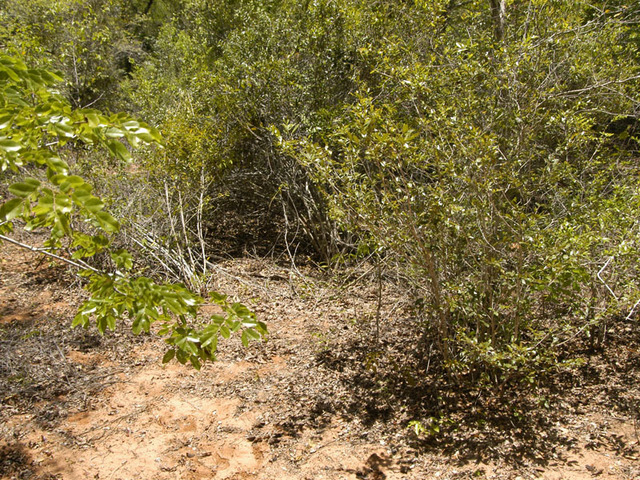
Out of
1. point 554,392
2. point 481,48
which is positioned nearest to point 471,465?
point 554,392

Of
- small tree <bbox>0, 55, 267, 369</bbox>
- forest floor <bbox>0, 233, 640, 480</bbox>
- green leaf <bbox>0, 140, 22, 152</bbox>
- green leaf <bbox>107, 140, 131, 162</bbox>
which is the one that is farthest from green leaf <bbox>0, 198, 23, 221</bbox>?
forest floor <bbox>0, 233, 640, 480</bbox>

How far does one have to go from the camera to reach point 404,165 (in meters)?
4.71

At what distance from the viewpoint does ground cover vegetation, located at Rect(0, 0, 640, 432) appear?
2.95 meters

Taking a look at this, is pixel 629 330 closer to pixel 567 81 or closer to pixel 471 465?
pixel 471 465

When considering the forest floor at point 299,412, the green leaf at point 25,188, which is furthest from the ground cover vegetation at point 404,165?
the forest floor at point 299,412

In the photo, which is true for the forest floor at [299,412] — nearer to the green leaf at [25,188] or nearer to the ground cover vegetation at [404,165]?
the ground cover vegetation at [404,165]

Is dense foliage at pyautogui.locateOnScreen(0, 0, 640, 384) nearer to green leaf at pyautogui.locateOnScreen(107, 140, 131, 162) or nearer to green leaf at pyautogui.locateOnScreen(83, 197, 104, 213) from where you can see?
green leaf at pyautogui.locateOnScreen(107, 140, 131, 162)

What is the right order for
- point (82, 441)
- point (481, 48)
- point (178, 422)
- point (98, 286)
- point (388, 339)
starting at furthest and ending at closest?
point (481, 48)
point (388, 339)
point (178, 422)
point (82, 441)
point (98, 286)

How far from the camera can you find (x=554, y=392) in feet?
12.3

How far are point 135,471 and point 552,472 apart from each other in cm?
275

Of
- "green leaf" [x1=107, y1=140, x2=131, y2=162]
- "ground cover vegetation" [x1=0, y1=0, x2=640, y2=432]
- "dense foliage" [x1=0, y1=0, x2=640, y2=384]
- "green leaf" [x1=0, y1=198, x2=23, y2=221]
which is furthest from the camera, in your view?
"dense foliage" [x1=0, y1=0, x2=640, y2=384]

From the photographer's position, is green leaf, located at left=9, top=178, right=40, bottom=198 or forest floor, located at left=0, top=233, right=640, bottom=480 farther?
forest floor, located at left=0, top=233, right=640, bottom=480

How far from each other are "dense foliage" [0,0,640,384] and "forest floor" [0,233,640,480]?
13.7 inches

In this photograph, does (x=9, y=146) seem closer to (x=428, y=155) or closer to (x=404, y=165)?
(x=428, y=155)
